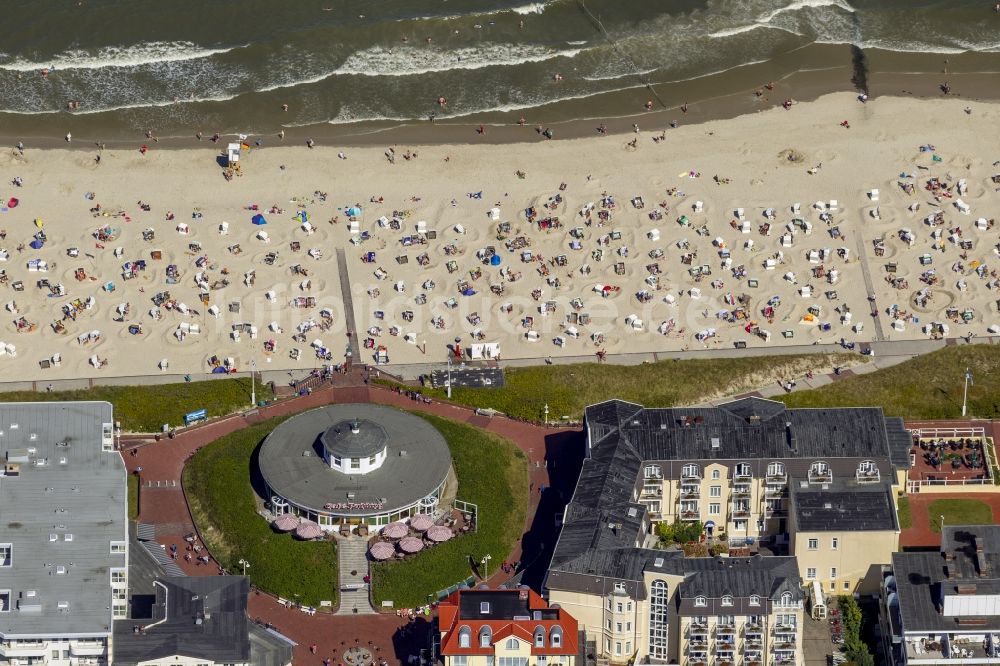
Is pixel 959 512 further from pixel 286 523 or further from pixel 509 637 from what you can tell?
pixel 286 523

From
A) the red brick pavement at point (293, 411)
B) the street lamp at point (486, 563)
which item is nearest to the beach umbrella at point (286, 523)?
the red brick pavement at point (293, 411)

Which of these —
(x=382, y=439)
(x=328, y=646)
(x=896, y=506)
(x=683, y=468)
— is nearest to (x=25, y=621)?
(x=328, y=646)

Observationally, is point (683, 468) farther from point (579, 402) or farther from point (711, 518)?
point (579, 402)

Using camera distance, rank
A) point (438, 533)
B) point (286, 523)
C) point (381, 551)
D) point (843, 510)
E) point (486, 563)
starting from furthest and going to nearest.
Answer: point (438, 533) < point (286, 523) < point (486, 563) < point (381, 551) < point (843, 510)

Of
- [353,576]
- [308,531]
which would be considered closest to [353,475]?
[308,531]

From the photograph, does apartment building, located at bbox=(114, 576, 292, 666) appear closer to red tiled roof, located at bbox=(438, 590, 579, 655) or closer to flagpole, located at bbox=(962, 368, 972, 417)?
red tiled roof, located at bbox=(438, 590, 579, 655)

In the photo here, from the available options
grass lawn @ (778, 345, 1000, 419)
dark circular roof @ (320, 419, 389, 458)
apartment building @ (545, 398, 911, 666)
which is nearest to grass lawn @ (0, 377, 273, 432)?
dark circular roof @ (320, 419, 389, 458)

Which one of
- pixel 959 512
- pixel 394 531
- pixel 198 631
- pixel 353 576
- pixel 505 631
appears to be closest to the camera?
pixel 505 631
